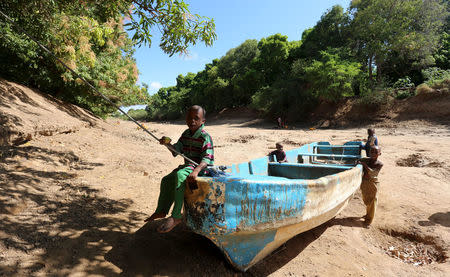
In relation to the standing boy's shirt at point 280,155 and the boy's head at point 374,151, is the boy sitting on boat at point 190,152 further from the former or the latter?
the standing boy's shirt at point 280,155

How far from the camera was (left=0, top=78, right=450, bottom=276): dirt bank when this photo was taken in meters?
2.18

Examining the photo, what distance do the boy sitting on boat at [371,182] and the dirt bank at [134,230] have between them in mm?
242

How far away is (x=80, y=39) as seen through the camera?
5418 mm

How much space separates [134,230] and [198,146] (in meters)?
1.41

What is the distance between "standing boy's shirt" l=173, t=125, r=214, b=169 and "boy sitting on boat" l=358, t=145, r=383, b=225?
285cm

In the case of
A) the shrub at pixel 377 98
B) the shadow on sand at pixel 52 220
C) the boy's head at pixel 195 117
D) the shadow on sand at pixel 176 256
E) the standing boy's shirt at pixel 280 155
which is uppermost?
the shrub at pixel 377 98

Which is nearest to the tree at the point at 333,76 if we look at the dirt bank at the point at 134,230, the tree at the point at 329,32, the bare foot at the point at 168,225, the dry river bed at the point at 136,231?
the tree at the point at 329,32

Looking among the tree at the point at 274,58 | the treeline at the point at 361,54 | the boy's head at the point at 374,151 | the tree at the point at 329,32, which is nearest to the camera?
the boy's head at the point at 374,151

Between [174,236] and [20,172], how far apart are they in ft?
9.03

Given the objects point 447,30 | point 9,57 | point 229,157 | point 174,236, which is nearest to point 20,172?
point 174,236

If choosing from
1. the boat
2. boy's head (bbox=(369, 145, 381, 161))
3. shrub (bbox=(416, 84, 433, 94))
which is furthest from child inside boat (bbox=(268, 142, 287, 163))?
shrub (bbox=(416, 84, 433, 94))

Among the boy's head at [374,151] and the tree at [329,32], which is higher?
the tree at [329,32]

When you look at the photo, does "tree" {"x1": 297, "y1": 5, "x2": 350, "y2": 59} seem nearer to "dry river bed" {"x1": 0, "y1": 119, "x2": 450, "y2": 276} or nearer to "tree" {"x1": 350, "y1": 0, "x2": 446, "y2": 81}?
"tree" {"x1": 350, "y1": 0, "x2": 446, "y2": 81}

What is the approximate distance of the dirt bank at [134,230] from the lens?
2180mm
